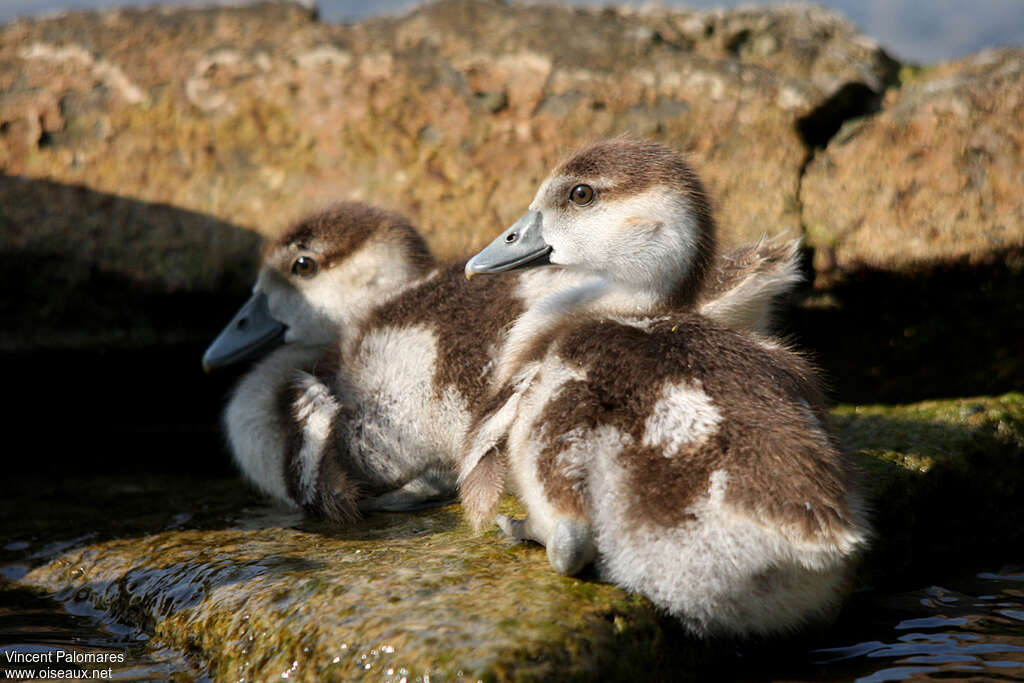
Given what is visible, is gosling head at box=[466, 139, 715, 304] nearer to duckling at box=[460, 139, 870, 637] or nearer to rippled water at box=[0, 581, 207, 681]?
duckling at box=[460, 139, 870, 637]

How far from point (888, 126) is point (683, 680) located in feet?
13.1

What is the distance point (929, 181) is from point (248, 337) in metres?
3.70

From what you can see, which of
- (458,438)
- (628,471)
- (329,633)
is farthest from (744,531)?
(458,438)

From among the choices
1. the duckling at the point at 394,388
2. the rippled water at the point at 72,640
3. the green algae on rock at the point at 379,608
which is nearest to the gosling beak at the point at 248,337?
the duckling at the point at 394,388

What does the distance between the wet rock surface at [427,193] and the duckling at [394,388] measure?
26 cm

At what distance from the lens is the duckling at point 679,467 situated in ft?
9.82

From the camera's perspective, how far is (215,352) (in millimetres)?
5371

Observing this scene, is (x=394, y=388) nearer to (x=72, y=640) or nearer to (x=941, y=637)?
(x=72, y=640)

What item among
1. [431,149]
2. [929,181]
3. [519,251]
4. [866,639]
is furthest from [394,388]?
[929,181]

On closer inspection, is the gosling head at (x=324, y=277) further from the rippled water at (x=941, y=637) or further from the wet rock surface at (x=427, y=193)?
the rippled water at (x=941, y=637)

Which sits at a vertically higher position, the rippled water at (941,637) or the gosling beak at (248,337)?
the gosling beak at (248,337)

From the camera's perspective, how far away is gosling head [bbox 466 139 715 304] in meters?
3.87

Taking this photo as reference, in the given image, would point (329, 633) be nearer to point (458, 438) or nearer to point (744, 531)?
point (744, 531)

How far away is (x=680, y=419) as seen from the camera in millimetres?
3145
